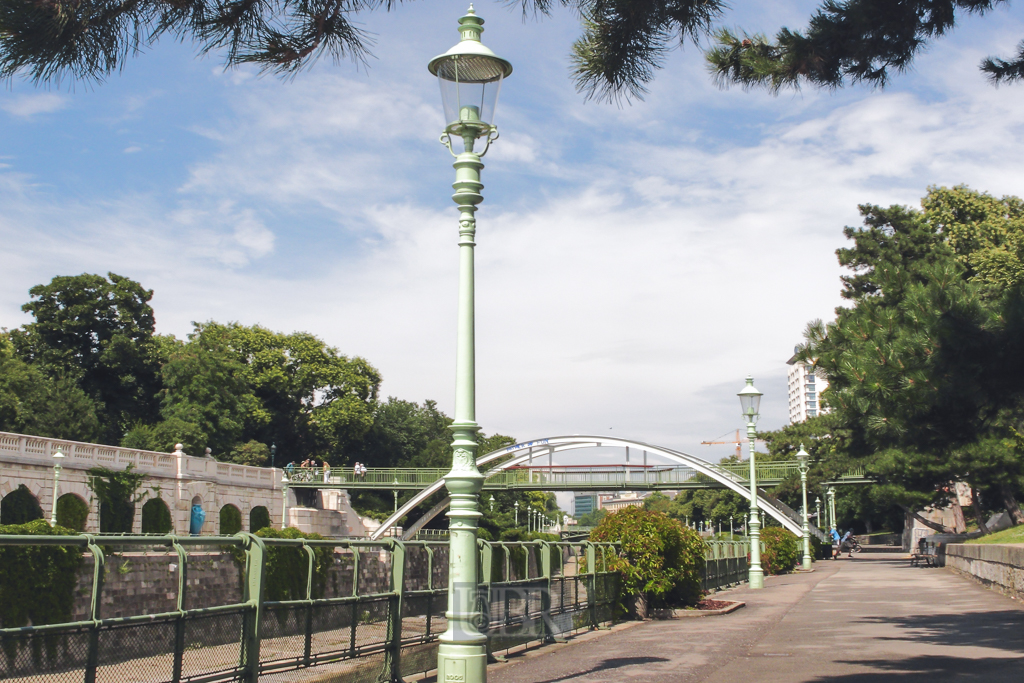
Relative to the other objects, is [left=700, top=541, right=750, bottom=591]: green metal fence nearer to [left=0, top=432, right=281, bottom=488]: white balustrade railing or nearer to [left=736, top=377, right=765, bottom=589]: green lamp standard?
[left=736, top=377, right=765, bottom=589]: green lamp standard

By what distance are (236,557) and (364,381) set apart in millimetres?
82297

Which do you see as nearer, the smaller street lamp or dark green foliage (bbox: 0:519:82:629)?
dark green foliage (bbox: 0:519:82:629)

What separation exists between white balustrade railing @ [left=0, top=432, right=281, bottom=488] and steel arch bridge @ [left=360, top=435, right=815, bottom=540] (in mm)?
13744

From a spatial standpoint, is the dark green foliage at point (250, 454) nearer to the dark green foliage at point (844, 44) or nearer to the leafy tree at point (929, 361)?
the leafy tree at point (929, 361)

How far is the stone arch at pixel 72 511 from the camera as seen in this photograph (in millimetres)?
45894

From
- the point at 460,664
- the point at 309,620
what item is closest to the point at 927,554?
the point at 460,664

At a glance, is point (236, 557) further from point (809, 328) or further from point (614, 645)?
point (809, 328)

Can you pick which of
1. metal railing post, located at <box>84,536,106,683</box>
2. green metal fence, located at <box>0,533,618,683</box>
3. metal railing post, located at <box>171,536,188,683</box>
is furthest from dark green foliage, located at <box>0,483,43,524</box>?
metal railing post, located at <box>84,536,106,683</box>

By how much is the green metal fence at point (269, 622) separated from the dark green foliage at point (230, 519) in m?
53.0

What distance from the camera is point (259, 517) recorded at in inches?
2744

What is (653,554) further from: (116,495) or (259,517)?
(259,517)

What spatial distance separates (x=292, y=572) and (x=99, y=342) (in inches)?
2506

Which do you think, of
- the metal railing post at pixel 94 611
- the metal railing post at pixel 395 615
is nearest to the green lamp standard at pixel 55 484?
the metal railing post at pixel 395 615

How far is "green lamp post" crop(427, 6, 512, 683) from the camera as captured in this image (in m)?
8.36
